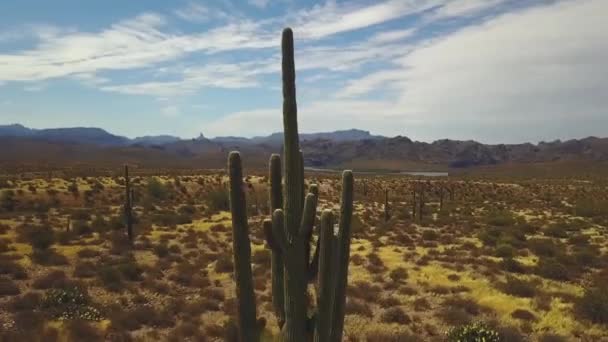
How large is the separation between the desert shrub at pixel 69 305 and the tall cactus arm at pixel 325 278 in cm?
769

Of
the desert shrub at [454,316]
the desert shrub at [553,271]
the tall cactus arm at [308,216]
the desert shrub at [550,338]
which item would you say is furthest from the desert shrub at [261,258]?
the tall cactus arm at [308,216]

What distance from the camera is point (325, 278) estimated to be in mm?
7352

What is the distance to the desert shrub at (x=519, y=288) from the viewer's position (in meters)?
14.8

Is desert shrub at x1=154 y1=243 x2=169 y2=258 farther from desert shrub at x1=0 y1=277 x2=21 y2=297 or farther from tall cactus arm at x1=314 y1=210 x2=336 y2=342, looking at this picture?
tall cactus arm at x1=314 y1=210 x2=336 y2=342

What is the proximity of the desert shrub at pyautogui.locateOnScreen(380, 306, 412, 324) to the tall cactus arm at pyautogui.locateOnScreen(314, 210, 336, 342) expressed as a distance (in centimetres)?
579

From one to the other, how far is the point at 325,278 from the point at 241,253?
4.89 feet

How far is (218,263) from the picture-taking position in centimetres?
1808

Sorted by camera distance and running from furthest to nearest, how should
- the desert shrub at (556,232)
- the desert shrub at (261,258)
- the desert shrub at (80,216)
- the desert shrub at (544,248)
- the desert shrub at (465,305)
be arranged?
the desert shrub at (80,216) < the desert shrub at (556,232) < the desert shrub at (544,248) < the desert shrub at (261,258) < the desert shrub at (465,305)

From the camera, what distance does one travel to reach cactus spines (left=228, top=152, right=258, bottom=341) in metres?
7.69

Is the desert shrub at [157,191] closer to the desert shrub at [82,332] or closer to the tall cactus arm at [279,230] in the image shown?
the desert shrub at [82,332]

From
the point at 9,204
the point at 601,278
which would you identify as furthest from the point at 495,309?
the point at 9,204

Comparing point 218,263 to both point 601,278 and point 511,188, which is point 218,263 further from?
point 511,188

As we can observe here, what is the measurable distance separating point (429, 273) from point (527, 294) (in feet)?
12.4

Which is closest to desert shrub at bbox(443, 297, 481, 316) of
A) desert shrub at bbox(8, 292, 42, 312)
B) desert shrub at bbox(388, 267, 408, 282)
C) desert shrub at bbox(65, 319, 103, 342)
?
desert shrub at bbox(388, 267, 408, 282)
